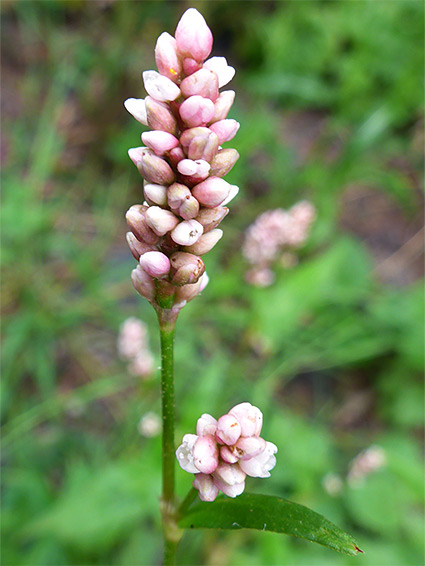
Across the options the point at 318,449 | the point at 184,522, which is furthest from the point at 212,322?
the point at 184,522

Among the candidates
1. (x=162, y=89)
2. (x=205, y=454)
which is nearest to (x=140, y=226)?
(x=162, y=89)

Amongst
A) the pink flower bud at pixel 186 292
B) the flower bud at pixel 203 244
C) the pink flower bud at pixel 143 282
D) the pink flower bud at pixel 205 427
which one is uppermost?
the flower bud at pixel 203 244

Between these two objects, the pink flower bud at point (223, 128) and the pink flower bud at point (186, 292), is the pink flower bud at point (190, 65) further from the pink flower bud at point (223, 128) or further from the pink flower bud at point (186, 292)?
the pink flower bud at point (186, 292)

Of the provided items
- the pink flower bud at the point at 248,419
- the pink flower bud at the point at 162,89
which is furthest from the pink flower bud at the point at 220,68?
the pink flower bud at the point at 248,419

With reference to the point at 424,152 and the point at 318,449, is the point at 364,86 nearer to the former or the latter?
the point at 424,152

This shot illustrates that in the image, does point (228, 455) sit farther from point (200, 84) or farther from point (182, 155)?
point (200, 84)

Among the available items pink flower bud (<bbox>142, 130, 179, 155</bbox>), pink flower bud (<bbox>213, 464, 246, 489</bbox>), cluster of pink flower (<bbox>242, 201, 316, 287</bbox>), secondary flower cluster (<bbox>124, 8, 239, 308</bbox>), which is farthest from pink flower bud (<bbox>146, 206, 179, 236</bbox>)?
cluster of pink flower (<bbox>242, 201, 316, 287</bbox>)
